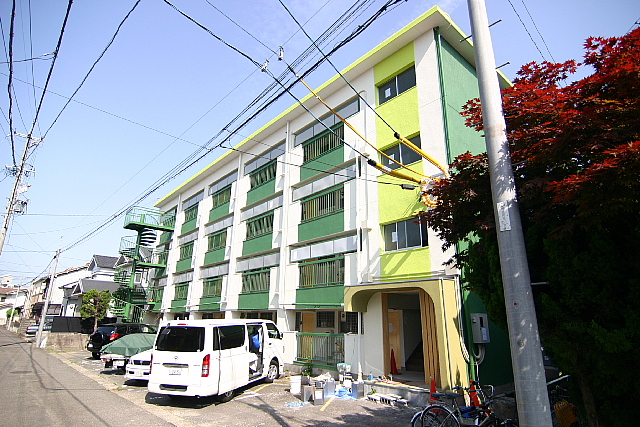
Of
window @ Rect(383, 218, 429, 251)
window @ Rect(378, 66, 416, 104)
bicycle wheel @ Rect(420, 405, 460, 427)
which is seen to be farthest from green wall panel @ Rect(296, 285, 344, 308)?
window @ Rect(378, 66, 416, 104)

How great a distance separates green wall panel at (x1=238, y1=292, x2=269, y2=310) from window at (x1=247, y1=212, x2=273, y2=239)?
11.7 ft

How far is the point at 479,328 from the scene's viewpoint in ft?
36.9

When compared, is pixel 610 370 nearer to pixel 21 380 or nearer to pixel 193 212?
pixel 21 380

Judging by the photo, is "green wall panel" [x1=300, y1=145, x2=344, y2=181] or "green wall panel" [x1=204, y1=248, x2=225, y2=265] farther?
"green wall panel" [x1=204, y1=248, x2=225, y2=265]

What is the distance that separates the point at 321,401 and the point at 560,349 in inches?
265

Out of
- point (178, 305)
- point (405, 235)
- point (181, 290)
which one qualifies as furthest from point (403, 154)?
point (178, 305)

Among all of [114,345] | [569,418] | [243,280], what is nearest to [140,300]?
[243,280]

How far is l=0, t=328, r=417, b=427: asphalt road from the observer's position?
7992 mm

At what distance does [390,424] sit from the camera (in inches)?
331

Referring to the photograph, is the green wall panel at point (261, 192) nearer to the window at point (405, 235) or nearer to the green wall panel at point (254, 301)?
the green wall panel at point (254, 301)

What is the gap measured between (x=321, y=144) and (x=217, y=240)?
12.3 meters

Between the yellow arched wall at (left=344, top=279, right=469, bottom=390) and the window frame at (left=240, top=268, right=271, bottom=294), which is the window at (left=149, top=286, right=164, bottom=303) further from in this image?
the yellow arched wall at (left=344, top=279, right=469, bottom=390)

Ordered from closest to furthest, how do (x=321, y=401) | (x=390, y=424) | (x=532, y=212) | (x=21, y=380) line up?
(x=532, y=212) → (x=390, y=424) → (x=321, y=401) → (x=21, y=380)

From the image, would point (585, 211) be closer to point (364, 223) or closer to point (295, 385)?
point (295, 385)
